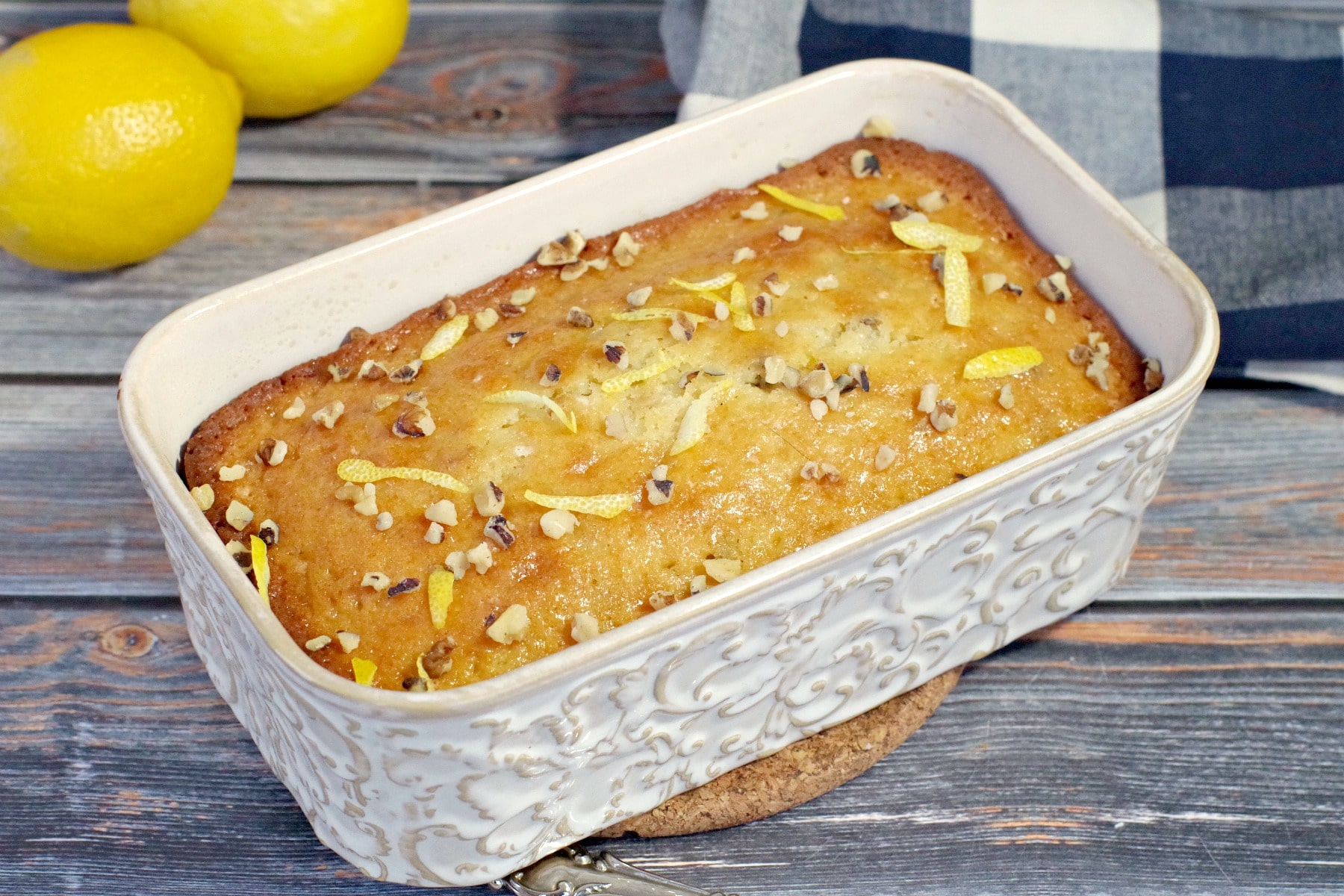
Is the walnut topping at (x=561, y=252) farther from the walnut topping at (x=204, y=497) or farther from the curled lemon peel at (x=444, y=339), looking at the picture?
the walnut topping at (x=204, y=497)

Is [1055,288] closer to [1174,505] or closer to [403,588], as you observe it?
[1174,505]

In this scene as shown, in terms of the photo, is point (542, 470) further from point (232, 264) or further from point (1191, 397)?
point (232, 264)

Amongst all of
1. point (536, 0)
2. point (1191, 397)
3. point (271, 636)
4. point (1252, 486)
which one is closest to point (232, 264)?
point (536, 0)

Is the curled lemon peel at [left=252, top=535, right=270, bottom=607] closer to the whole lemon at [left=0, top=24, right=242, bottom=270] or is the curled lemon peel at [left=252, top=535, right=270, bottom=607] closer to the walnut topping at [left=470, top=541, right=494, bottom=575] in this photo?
the walnut topping at [left=470, top=541, right=494, bottom=575]

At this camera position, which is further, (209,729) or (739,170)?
(739,170)

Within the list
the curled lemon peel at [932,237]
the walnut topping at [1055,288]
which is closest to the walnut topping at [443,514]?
the curled lemon peel at [932,237]

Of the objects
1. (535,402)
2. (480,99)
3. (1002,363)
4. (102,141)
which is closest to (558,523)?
(535,402)
